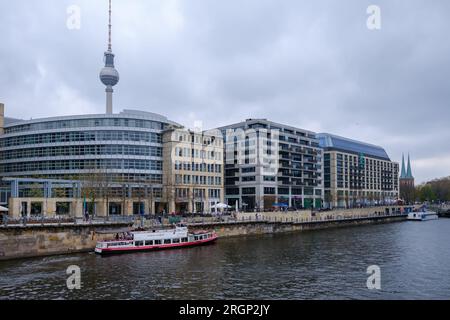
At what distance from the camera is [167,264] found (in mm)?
48688

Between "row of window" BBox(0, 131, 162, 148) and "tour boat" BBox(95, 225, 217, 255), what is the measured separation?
4305 centimetres

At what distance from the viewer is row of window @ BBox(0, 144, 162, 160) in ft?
335

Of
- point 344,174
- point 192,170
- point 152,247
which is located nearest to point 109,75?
point 192,170

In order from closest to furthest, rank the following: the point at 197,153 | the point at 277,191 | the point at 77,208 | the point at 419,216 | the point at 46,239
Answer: the point at 46,239
the point at 77,208
the point at 197,153
the point at 277,191
the point at 419,216

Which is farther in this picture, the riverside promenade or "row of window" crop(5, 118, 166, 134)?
"row of window" crop(5, 118, 166, 134)

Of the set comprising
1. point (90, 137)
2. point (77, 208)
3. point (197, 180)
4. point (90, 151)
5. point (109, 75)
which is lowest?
point (77, 208)

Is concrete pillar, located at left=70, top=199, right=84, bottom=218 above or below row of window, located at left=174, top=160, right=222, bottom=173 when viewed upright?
below

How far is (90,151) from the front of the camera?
102438 mm

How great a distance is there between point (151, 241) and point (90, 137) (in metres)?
50.2

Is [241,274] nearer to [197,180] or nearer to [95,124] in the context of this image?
[197,180]

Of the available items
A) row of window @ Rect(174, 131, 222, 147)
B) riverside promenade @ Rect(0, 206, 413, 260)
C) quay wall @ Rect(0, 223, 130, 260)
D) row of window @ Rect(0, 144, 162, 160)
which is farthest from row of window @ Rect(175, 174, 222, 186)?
quay wall @ Rect(0, 223, 130, 260)

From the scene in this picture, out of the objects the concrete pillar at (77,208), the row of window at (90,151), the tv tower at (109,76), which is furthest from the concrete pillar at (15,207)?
the tv tower at (109,76)

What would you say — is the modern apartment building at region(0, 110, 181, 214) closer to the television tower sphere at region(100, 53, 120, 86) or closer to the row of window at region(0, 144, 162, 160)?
the row of window at region(0, 144, 162, 160)

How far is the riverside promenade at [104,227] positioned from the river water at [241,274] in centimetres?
314
